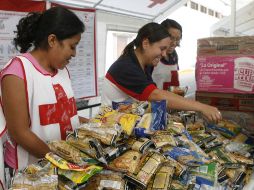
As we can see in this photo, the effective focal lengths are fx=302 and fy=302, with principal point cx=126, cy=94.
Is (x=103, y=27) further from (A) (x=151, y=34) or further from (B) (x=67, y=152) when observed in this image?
(B) (x=67, y=152)

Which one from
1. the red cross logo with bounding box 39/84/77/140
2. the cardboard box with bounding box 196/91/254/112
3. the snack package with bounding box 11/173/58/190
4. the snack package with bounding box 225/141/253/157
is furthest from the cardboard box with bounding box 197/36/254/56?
the snack package with bounding box 11/173/58/190

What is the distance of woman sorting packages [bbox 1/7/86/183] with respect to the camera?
1103 mm

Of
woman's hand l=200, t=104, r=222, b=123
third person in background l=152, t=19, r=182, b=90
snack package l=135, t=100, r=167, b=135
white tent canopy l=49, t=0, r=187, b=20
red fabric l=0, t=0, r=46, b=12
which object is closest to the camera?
snack package l=135, t=100, r=167, b=135

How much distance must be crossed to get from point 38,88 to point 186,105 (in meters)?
0.72

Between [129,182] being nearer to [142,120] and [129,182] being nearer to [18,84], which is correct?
[142,120]

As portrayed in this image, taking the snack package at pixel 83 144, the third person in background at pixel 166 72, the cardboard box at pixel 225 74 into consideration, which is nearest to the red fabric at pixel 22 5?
the third person in background at pixel 166 72

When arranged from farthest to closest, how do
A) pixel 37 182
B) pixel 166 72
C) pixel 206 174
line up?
1. pixel 166 72
2. pixel 206 174
3. pixel 37 182

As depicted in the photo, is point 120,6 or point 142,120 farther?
point 120,6

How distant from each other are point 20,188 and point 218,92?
52.4 inches

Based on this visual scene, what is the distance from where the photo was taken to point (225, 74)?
5.74 ft

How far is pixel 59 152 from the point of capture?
0.93m

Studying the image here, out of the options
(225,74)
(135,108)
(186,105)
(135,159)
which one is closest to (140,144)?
(135,159)

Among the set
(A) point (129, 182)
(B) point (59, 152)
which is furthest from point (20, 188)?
(A) point (129, 182)

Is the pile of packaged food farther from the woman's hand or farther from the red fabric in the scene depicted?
the red fabric
